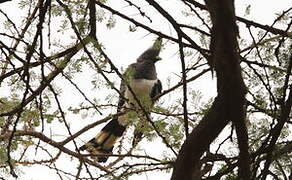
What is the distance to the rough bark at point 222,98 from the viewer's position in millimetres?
708

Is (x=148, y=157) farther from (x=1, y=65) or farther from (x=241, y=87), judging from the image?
(x=241, y=87)

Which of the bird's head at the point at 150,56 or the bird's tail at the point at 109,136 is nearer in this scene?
the bird's tail at the point at 109,136

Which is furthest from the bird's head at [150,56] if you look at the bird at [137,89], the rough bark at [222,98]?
the rough bark at [222,98]

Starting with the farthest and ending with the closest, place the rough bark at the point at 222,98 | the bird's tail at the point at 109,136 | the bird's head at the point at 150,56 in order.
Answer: the bird's head at the point at 150,56 < the bird's tail at the point at 109,136 < the rough bark at the point at 222,98

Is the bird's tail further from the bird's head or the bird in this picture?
the bird's head

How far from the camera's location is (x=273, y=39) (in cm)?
163

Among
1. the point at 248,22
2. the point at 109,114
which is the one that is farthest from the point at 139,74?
the point at 248,22

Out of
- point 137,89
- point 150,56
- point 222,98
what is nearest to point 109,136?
point 137,89

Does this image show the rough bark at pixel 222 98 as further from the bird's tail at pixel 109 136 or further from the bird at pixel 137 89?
the bird's tail at pixel 109 136

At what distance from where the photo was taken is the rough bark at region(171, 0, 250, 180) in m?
0.71

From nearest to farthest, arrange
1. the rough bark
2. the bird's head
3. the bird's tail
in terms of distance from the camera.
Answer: the rough bark
the bird's tail
the bird's head

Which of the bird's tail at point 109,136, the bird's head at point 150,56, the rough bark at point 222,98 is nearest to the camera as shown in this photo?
the rough bark at point 222,98

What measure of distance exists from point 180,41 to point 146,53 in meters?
2.48

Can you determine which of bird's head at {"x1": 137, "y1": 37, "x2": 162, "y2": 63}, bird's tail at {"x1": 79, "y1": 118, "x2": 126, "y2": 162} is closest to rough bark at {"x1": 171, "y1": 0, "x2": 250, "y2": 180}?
bird's tail at {"x1": 79, "y1": 118, "x2": 126, "y2": 162}
